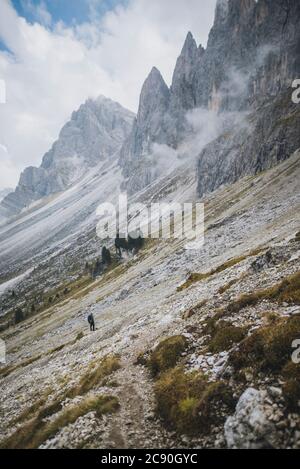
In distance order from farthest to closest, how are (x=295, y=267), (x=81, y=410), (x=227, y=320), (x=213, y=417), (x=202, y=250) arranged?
(x=202, y=250), (x=295, y=267), (x=227, y=320), (x=81, y=410), (x=213, y=417)

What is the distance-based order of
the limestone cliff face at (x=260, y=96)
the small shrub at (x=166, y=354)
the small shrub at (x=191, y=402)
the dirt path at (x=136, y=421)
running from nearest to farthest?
the small shrub at (x=191, y=402)
the dirt path at (x=136, y=421)
the small shrub at (x=166, y=354)
the limestone cliff face at (x=260, y=96)

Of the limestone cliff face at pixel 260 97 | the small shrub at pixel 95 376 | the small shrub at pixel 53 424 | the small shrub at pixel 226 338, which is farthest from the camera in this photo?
the limestone cliff face at pixel 260 97

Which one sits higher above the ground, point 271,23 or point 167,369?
point 271,23

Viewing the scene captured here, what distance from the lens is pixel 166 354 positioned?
18797 millimetres

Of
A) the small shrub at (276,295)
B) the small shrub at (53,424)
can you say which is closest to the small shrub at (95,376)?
the small shrub at (53,424)

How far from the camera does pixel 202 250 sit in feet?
199

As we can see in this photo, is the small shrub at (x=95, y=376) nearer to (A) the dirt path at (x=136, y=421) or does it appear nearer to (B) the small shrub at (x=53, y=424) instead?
(A) the dirt path at (x=136, y=421)

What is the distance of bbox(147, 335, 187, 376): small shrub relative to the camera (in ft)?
59.3

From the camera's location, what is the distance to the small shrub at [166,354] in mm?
18077

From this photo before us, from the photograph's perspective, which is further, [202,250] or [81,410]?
[202,250]

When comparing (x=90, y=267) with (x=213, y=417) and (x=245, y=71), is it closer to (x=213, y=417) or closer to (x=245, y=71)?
(x=213, y=417)

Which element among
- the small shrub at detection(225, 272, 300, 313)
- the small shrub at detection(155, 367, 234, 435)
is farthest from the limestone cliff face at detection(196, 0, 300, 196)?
the small shrub at detection(155, 367, 234, 435)
